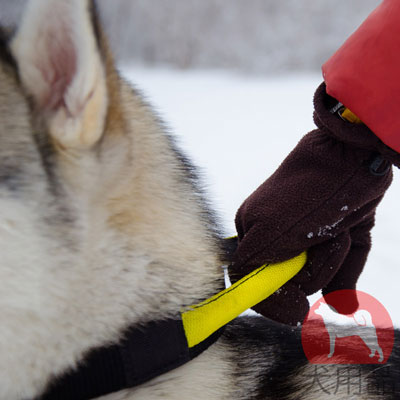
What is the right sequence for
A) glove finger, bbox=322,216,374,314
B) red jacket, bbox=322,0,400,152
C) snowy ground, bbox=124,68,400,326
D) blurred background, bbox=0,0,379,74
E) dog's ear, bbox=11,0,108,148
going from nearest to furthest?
dog's ear, bbox=11,0,108,148, red jacket, bbox=322,0,400,152, glove finger, bbox=322,216,374,314, snowy ground, bbox=124,68,400,326, blurred background, bbox=0,0,379,74

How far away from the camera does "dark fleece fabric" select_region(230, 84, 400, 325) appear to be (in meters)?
0.75

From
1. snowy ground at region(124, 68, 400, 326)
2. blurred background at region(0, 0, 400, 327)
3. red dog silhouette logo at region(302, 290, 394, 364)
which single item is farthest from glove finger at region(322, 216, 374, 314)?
blurred background at region(0, 0, 400, 327)

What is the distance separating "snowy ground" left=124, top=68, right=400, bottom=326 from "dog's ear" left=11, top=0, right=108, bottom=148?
0.27m

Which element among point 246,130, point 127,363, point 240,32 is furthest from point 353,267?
point 240,32

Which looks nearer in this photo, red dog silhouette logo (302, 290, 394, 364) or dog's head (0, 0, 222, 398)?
dog's head (0, 0, 222, 398)

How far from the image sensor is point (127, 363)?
59 cm

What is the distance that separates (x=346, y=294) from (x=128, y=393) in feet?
1.60

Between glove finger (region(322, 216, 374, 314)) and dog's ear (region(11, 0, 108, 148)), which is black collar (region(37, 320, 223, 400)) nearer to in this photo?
dog's ear (region(11, 0, 108, 148))

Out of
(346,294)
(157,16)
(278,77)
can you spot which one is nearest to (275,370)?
(346,294)

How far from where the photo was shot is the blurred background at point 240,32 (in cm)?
520

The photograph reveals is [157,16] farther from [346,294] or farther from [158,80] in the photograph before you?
[346,294]

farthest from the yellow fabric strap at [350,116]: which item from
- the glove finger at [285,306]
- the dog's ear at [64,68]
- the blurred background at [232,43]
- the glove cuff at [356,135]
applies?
the blurred background at [232,43]

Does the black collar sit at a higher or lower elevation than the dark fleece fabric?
lower

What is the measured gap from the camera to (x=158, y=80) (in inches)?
192
